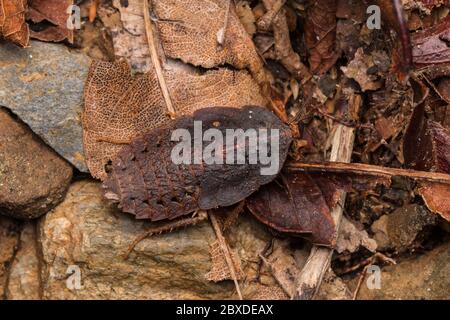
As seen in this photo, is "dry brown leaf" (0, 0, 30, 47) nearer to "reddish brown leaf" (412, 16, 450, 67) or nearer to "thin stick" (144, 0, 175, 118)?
"thin stick" (144, 0, 175, 118)

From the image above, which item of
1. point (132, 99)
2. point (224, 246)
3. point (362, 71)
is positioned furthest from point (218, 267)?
point (362, 71)

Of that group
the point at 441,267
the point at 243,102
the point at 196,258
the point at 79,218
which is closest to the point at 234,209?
the point at 196,258

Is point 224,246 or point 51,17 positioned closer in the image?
point 224,246

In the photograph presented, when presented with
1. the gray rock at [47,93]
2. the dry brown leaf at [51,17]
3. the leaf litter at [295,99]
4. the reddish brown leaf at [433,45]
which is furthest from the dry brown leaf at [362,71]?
the dry brown leaf at [51,17]

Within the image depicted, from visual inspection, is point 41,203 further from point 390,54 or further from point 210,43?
point 390,54

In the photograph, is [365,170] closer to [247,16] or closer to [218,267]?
[218,267]

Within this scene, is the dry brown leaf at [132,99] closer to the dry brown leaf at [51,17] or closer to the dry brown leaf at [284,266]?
the dry brown leaf at [51,17]

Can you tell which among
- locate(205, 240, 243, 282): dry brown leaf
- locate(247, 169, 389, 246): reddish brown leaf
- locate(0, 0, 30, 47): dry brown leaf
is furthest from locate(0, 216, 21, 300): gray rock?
locate(247, 169, 389, 246): reddish brown leaf
